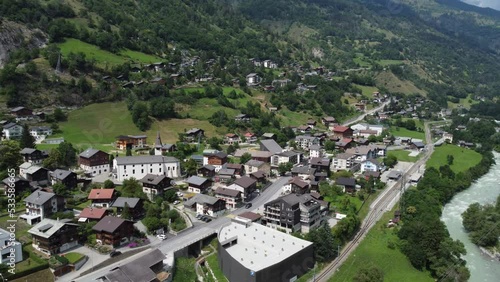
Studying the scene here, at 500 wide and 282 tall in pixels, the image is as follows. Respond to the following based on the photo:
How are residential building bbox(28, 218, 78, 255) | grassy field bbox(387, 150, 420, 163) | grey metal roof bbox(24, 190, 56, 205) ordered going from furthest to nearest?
1. grassy field bbox(387, 150, 420, 163)
2. grey metal roof bbox(24, 190, 56, 205)
3. residential building bbox(28, 218, 78, 255)

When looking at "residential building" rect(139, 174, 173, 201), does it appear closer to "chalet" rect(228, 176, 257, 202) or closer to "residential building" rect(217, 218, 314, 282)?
"chalet" rect(228, 176, 257, 202)

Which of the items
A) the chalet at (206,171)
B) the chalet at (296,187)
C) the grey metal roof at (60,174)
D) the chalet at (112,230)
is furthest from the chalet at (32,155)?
the chalet at (296,187)

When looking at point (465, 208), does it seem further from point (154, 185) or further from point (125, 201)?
point (125, 201)

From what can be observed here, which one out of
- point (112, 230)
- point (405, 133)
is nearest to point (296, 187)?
point (112, 230)

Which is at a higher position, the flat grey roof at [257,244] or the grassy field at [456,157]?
the flat grey roof at [257,244]

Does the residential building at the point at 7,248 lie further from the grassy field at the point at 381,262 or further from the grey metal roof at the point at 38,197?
the grassy field at the point at 381,262

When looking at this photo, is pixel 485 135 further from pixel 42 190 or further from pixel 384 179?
pixel 42 190

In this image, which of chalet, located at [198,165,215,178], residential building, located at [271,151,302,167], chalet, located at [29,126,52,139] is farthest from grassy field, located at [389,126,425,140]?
chalet, located at [29,126,52,139]
